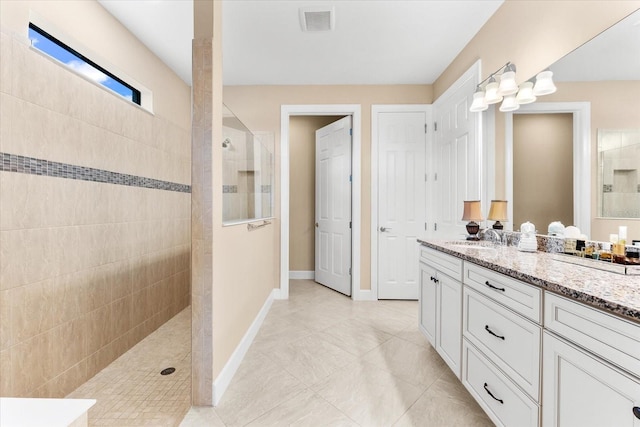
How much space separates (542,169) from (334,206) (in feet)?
7.96

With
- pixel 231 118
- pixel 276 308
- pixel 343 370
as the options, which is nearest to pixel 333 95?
pixel 231 118

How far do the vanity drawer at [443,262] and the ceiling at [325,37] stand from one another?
184 centimetres

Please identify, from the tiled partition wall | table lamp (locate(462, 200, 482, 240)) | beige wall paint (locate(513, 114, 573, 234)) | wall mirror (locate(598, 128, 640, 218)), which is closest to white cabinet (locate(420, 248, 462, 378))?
table lamp (locate(462, 200, 482, 240))

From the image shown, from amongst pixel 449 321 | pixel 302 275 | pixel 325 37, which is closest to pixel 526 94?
pixel 449 321

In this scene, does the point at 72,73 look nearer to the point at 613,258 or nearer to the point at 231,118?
the point at 231,118

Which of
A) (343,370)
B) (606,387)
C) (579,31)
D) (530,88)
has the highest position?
(579,31)

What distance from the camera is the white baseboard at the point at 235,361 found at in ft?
5.46

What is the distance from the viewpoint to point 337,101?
355 cm

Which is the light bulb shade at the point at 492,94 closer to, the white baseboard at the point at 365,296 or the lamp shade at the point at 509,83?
the lamp shade at the point at 509,83

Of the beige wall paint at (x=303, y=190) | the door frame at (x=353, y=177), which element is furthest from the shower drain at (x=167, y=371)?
the beige wall paint at (x=303, y=190)

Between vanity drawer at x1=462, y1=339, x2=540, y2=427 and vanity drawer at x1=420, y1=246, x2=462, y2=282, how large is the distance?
14.9 inches

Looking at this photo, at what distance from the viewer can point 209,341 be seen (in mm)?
1609

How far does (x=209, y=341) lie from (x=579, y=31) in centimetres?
264

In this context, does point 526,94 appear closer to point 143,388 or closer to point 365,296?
point 365,296
